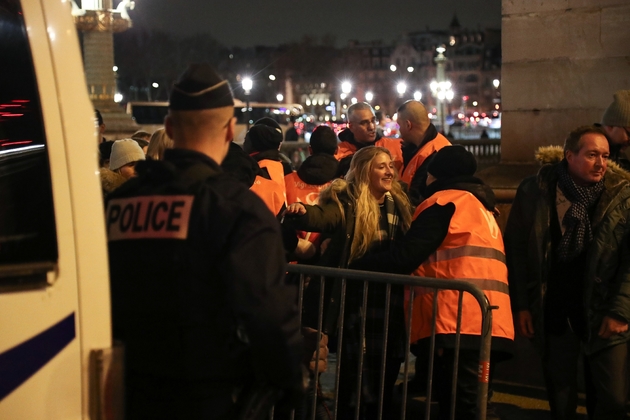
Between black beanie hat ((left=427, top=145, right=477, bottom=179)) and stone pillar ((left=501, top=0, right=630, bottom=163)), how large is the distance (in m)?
3.26

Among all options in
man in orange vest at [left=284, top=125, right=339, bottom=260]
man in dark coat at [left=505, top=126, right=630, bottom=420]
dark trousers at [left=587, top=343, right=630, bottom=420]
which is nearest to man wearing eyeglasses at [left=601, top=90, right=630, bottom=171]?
man in dark coat at [left=505, top=126, right=630, bottom=420]

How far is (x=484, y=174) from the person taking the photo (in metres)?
7.99

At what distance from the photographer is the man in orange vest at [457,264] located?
463 cm

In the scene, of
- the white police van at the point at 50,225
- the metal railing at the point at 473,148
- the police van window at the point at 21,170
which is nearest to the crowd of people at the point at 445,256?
the white police van at the point at 50,225

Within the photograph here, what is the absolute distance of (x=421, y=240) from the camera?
471 cm

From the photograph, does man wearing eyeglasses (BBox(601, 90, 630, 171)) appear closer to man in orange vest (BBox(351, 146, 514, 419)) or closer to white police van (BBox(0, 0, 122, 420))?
man in orange vest (BBox(351, 146, 514, 419))

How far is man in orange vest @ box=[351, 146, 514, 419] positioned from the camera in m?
4.63

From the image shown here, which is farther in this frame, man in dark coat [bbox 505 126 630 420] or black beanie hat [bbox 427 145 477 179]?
black beanie hat [bbox 427 145 477 179]

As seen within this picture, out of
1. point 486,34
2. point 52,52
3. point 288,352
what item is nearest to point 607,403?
point 288,352

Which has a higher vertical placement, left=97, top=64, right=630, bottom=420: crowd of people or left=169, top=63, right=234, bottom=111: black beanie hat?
left=169, top=63, right=234, bottom=111: black beanie hat

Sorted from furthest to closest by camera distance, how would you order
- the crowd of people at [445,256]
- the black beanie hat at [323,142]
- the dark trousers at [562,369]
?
the black beanie hat at [323,142]
the dark trousers at [562,369]
the crowd of people at [445,256]

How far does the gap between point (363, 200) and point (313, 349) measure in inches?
38.5

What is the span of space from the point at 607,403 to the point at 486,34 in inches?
6280

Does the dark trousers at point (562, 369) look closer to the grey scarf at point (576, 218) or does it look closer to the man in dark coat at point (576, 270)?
the man in dark coat at point (576, 270)
